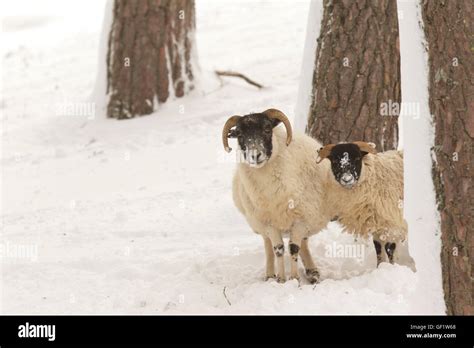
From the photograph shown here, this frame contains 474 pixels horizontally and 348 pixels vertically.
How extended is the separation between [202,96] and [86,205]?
3.86 m

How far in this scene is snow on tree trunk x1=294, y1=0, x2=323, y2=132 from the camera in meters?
7.94

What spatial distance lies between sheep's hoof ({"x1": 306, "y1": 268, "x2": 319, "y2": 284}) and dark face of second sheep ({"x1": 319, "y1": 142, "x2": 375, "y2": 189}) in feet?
2.83

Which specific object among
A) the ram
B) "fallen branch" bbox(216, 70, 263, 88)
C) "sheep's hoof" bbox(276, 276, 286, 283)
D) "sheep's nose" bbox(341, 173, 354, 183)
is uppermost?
"fallen branch" bbox(216, 70, 263, 88)

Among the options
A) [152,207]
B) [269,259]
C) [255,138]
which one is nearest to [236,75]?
[152,207]

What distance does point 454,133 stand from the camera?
4.83m

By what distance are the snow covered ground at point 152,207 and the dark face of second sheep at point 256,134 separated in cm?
106

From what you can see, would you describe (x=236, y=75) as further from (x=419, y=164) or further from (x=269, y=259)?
(x=419, y=164)

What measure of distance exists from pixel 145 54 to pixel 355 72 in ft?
15.8

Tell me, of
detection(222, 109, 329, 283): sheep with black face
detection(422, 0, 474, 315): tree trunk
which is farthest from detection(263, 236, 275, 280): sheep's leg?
detection(422, 0, 474, 315): tree trunk

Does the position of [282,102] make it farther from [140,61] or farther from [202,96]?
[140,61]

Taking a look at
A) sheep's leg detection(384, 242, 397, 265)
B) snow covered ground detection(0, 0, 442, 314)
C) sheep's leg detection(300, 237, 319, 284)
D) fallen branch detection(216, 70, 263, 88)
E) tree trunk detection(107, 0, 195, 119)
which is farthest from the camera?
fallen branch detection(216, 70, 263, 88)

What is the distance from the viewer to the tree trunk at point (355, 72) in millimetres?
7793

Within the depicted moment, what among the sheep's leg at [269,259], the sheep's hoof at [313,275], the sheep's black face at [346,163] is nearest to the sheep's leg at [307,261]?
the sheep's hoof at [313,275]

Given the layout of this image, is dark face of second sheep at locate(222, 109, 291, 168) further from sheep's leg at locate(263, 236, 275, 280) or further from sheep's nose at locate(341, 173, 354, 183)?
sheep's leg at locate(263, 236, 275, 280)
